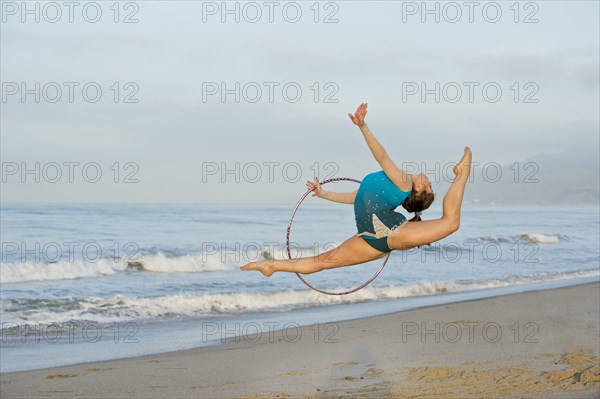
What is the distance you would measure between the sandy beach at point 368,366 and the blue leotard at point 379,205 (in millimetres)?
3541

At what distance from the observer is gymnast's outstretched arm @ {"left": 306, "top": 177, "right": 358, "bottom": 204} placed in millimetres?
6743

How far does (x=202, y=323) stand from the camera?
14.9 meters


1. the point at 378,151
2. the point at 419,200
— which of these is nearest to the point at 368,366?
the point at 419,200

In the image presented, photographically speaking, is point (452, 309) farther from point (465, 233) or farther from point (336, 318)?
point (465, 233)

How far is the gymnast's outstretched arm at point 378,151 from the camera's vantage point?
18.2 ft

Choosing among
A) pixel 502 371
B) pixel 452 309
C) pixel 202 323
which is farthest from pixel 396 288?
pixel 502 371

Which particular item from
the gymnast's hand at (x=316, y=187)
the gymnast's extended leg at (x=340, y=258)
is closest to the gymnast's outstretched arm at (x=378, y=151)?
the gymnast's extended leg at (x=340, y=258)

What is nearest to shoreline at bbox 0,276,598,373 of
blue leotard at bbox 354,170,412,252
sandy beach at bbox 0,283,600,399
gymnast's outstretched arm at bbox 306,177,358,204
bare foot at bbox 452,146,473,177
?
sandy beach at bbox 0,283,600,399

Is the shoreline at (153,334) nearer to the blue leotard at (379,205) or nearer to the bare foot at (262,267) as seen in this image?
the bare foot at (262,267)

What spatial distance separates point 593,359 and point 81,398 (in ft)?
22.8

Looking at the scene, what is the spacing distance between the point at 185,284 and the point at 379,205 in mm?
15485

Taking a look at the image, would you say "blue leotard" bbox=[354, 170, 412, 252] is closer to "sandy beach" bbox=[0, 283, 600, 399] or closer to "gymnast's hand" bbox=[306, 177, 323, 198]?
"gymnast's hand" bbox=[306, 177, 323, 198]

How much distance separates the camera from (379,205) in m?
6.00

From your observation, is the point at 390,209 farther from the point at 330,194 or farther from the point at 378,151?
the point at 330,194
